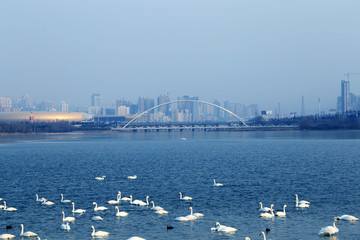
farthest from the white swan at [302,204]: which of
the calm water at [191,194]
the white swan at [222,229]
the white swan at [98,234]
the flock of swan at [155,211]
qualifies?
the white swan at [98,234]

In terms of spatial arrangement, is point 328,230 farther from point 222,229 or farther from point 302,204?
point 302,204

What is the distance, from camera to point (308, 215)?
24578mm

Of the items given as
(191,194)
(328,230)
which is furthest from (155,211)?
(328,230)

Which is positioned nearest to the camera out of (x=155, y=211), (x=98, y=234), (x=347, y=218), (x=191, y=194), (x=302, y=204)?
(x=98, y=234)

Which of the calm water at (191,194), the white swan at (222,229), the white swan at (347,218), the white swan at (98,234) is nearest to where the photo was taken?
the white swan at (98,234)

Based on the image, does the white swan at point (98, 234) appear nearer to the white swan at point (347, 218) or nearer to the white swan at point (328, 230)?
the white swan at point (328, 230)

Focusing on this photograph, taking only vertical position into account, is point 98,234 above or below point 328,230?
below

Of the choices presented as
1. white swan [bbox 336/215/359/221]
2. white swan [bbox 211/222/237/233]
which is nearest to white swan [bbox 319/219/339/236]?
white swan [bbox 336/215/359/221]

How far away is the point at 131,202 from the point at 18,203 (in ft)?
19.8

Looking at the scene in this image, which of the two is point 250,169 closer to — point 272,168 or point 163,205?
point 272,168

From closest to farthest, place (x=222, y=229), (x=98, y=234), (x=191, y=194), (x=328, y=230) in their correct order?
(x=328, y=230) → (x=98, y=234) → (x=222, y=229) → (x=191, y=194)

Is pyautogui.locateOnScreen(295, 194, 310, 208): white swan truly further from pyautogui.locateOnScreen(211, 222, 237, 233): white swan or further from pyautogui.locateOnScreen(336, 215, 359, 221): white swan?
pyautogui.locateOnScreen(211, 222, 237, 233): white swan

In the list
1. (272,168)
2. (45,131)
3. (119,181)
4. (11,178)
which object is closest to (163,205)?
(119,181)

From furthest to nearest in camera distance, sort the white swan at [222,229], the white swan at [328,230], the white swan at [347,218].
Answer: the white swan at [347,218] → the white swan at [222,229] → the white swan at [328,230]
